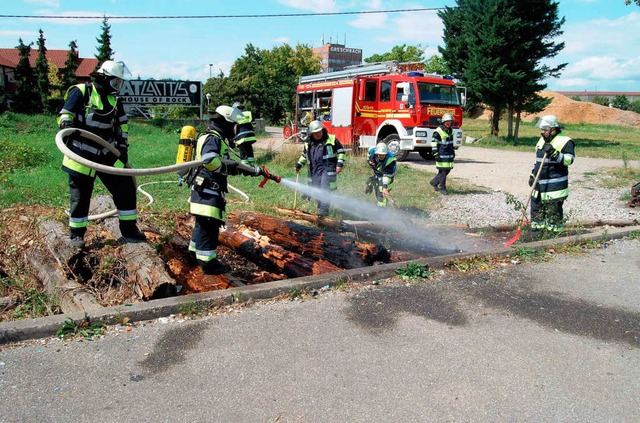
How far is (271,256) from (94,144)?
2042mm

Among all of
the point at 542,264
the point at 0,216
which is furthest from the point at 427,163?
the point at 0,216

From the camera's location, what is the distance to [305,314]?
3996mm

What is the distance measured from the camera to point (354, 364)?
3240mm

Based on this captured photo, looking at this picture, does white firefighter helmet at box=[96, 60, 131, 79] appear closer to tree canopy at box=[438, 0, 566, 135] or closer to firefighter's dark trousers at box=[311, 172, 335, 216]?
firefighter's dark trousers at box=[311, 172, 335, 216]

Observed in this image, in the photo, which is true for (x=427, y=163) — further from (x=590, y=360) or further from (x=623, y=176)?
(x=590, y=360)

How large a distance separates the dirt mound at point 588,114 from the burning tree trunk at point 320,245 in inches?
1794

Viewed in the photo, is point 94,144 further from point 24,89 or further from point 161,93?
point 24,89

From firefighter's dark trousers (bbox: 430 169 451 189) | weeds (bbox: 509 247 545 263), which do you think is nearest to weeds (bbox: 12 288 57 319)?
weeds (bbox: 509 247 545 263)

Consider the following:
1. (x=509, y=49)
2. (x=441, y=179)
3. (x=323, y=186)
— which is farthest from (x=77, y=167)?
(x=509, y=49)

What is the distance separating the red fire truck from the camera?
14734 millimetres

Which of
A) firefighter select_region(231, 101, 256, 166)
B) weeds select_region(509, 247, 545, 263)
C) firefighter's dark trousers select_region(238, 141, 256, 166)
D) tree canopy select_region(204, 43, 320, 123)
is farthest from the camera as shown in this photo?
tree canopy select_region(204, 43, 320, 123)

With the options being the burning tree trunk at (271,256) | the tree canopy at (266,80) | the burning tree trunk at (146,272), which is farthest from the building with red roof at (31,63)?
the burning tree trunk at (146,272)

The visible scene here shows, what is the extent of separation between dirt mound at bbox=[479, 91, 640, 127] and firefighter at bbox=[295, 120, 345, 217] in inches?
1716

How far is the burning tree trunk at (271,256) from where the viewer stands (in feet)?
16.6
